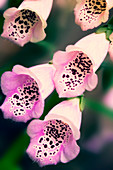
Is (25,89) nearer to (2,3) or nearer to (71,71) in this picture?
(71,71)

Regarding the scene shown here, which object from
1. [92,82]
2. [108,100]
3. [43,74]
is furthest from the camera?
[108,100]

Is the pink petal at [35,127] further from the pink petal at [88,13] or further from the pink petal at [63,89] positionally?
the pink petal at [88,13]

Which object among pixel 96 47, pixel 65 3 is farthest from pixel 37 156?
pixel 65 3

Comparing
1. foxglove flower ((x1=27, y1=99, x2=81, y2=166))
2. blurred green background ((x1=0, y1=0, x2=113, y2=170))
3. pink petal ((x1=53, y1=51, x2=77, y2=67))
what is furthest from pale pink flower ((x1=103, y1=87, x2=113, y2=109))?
pink petal ((x1=53, y1=51, x2=77, y2=67))

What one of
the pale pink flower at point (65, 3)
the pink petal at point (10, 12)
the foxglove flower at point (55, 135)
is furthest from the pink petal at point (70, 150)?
the pale pink flower at point (65, 3)

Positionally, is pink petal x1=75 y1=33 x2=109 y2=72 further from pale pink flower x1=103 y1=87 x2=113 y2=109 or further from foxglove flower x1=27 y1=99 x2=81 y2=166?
pale pink flower x1=103 y1=87 x2=113 y2=109

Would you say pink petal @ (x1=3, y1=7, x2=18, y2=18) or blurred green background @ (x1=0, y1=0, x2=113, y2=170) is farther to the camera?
blurred green background @ (x1=0, y1=0, x2=113, y2=170)
